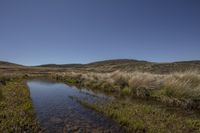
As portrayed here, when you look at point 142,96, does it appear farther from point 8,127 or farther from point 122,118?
point 8,127

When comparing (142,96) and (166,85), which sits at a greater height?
(166,85)

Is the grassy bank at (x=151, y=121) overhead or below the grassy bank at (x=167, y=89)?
below

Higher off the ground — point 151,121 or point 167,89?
point 167,89

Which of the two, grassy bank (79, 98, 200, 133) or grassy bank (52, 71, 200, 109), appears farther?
grassy bank (52, 71, 200, 109)

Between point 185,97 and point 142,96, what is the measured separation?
2979mm

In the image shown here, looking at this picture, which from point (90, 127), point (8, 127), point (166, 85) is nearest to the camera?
point (8, 127)

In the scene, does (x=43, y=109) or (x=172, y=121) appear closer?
(x=172, y=121)

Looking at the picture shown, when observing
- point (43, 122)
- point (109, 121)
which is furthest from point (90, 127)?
point (43, 122)

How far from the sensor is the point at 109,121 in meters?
7.13

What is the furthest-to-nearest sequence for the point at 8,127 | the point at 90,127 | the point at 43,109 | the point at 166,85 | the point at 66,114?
the point at 166,85 → the point at 43,109 → the point at 66,114 → the point at 90,127 → the point at 8,127

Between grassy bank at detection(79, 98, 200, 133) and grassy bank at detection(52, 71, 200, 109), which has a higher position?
grassy bank at detection(52, 71, 200, 109)

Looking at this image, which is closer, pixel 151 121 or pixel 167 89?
pixel 151 121

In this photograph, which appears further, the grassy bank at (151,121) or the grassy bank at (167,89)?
the grassy bank at (167,89)

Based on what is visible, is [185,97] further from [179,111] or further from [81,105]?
[81,105]
